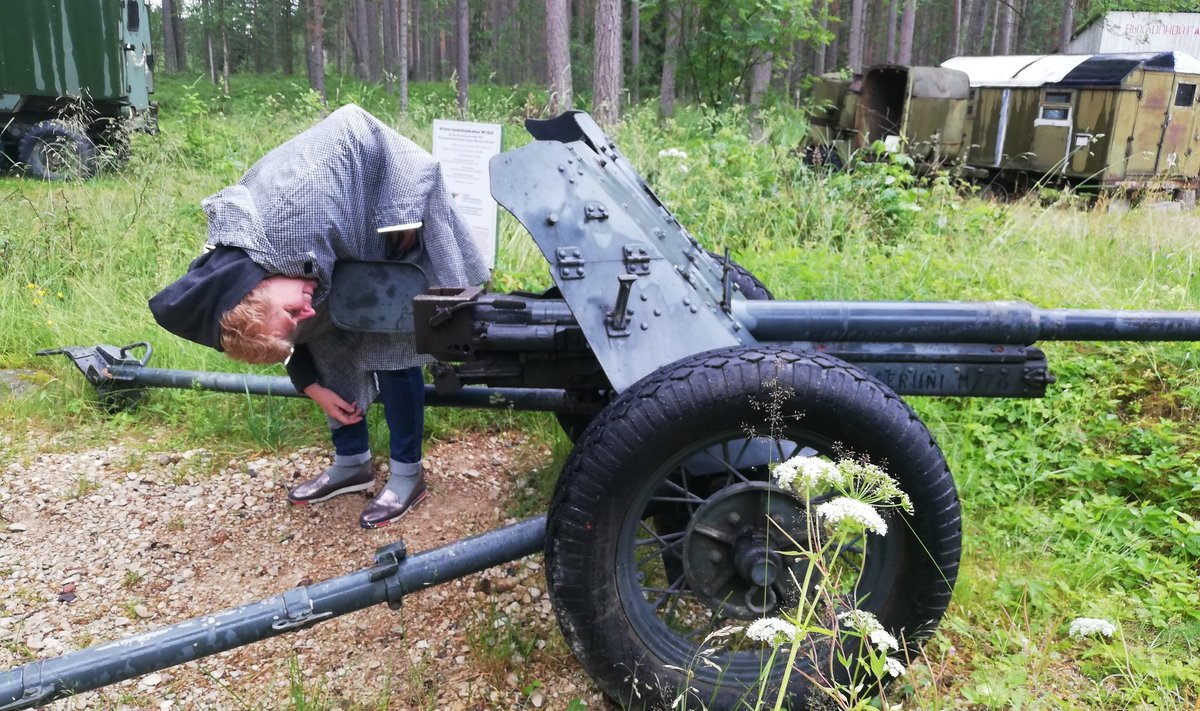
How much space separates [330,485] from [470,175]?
5.85ft

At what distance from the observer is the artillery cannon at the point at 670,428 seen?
188 cm

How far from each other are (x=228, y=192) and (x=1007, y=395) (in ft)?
7.57

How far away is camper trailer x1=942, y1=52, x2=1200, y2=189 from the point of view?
1059cm

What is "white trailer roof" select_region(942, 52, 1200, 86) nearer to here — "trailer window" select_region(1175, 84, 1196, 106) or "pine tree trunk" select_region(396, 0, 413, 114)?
"trailer window" select_region(1175, 84, 1196, 106)

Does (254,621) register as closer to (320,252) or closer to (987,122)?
(320,252)

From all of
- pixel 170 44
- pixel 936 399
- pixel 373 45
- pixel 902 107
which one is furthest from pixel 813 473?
pixel 170 44

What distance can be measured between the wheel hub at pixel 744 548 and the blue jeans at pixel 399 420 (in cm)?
138

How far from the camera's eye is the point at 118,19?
1128 cm

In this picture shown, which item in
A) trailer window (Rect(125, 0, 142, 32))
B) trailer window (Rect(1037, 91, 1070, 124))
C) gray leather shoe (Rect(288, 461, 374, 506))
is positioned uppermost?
trailer window (Rect(125, 0, 142, 32))

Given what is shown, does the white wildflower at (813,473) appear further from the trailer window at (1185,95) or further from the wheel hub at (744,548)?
the trailer window at (1185,95)

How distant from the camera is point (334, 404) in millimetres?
3033

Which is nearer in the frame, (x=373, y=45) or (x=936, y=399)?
(x=936, y=399)

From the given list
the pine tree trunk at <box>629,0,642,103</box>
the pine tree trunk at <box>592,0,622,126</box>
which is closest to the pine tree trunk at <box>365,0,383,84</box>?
the pine tree trunk at <box>629,0,642,103</box>

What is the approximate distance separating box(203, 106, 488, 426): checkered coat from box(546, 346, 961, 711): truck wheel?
103 centimetres
